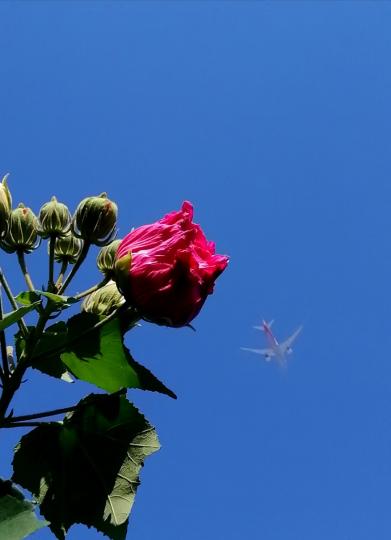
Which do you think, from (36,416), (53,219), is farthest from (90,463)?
(53,219)

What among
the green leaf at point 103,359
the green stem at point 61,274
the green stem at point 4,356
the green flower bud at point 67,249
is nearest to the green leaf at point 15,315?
the green stem at point 4,356

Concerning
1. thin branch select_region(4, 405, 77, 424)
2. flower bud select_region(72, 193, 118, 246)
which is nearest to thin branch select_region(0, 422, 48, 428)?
thin branch select_region(4, 405, 77, 424)

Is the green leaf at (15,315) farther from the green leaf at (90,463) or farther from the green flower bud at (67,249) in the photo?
the green flower bud at (67,249)

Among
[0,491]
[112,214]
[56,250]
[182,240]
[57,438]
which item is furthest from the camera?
[56,250]

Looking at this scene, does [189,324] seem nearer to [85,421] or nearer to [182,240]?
[182,240]

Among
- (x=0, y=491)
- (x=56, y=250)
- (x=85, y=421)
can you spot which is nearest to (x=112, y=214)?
(x=56, y=250)
